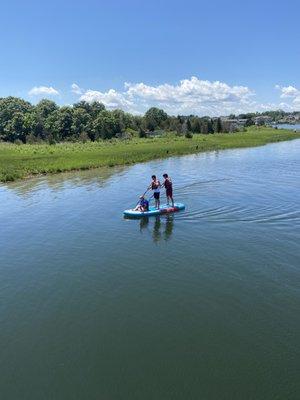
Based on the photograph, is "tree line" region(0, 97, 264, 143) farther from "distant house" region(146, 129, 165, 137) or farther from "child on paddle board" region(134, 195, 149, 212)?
"child on paddle board" region(134, 195, 149, 212)

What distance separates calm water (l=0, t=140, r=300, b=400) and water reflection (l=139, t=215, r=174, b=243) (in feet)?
0.39

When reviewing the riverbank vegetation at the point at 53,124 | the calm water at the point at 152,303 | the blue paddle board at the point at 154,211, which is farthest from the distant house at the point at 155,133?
the blue paddle board at the point at 154,211

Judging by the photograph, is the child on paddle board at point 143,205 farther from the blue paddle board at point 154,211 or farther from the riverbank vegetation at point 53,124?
the riverbank vegetation at point 53,124

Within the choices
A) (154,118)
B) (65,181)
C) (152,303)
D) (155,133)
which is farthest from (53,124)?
(152,303)

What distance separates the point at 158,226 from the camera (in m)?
25.3

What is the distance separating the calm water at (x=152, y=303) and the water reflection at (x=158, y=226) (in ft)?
0.39

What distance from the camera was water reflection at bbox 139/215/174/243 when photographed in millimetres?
23209

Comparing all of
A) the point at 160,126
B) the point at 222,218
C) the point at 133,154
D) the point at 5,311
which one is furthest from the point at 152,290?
the point at 160,126

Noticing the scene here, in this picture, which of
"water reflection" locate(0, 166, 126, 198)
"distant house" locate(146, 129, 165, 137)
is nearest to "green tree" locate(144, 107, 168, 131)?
"distant house" locate(146, 129, 165, 137)

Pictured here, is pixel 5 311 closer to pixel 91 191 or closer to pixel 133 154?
pixel 91 191

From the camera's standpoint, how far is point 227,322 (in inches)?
545

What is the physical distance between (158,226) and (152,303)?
10.0m

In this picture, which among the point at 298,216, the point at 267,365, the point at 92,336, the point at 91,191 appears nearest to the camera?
the point at 267,365

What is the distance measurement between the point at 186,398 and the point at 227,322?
3.77m
